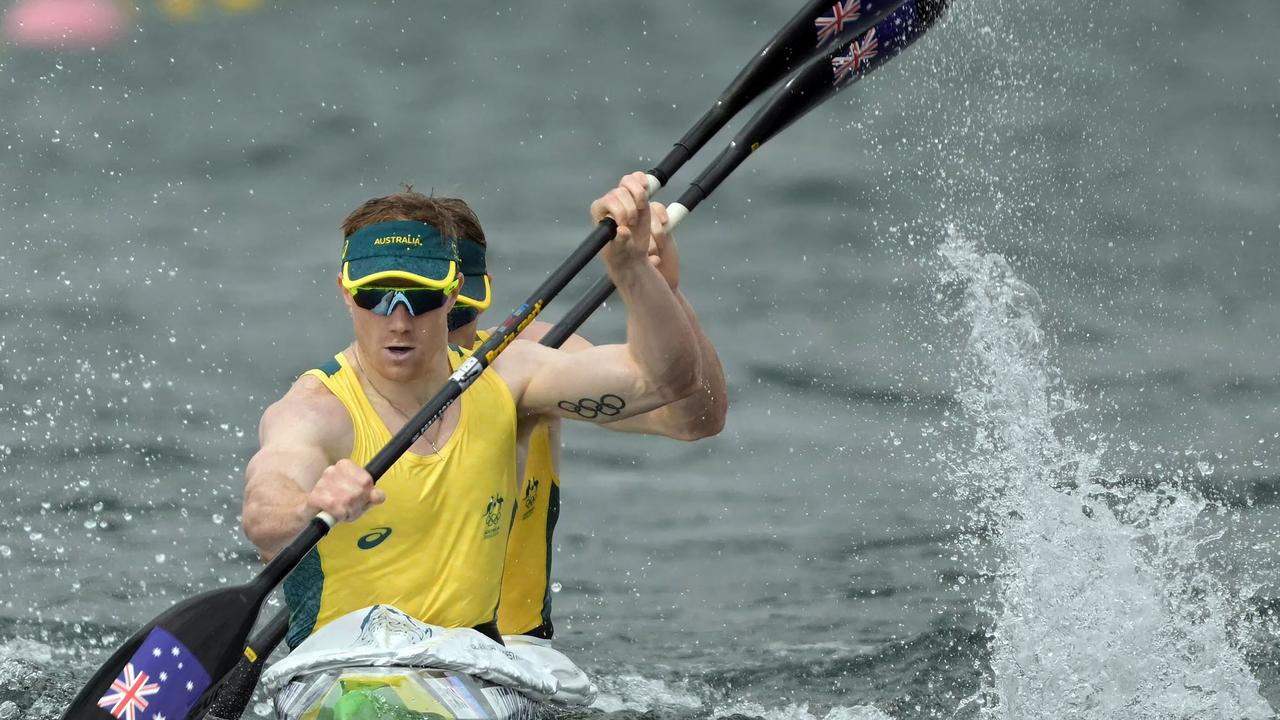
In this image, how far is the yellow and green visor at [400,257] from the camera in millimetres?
4305

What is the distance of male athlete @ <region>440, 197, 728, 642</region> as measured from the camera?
4988mm

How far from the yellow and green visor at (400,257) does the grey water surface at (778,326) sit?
6.44ft

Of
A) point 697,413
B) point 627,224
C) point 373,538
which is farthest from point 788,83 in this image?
point 373,538

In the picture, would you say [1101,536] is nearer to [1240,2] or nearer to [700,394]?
[700,394]

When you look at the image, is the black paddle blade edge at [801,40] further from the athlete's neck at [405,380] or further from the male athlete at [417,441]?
the athlete's neck at [405,380]

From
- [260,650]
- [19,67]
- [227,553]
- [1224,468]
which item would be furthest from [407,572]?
[19,67]

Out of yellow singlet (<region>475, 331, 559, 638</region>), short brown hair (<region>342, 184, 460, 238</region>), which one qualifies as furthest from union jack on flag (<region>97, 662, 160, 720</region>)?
yellow singlet (<region>475, 331, 559, 638</region>)

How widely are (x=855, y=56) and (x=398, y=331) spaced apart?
2107 mm

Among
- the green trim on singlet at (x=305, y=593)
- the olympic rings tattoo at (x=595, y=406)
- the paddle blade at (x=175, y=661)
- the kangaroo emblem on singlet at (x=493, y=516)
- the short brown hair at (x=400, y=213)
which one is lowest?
the paddle blade at (x=175, y=661)

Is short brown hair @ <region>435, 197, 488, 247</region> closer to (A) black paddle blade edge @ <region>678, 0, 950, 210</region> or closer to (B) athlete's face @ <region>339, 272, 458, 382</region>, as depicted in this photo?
(B) athlete's face @ <region>339, 272, 458, 382</region>

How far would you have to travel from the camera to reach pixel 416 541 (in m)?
4.32

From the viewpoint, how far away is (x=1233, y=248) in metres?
9.77

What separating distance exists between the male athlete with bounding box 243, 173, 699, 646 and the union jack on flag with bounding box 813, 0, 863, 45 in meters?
1.39

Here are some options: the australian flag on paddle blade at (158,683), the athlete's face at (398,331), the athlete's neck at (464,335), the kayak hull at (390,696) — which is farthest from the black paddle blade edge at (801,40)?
the australian flag on paddle blade at (158,683)
